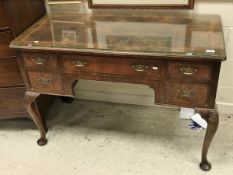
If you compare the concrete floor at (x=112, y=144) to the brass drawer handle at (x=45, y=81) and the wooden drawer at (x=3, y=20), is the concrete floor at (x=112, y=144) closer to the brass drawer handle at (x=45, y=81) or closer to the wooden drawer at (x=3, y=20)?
the brass drawer handle at (x=45, y=81)

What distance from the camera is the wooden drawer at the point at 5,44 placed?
1544mm

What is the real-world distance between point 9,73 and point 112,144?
802 millimetres

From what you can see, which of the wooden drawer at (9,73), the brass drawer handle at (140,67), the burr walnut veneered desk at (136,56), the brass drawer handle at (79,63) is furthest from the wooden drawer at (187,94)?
the wooden drawer at (9,73)

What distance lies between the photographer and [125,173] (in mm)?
1644

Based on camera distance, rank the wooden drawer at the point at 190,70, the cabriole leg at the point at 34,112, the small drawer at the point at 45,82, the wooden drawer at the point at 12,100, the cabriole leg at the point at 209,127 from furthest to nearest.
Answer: the wooden drawer at the point at 12,100
the cabriole leg at the point at 34,112
the small drawer at the point at 45,82
the cabriole leg at the point at 209,127
the wooden drawer at the point at 190,70

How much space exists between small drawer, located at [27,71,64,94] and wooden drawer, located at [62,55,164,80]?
0.11m

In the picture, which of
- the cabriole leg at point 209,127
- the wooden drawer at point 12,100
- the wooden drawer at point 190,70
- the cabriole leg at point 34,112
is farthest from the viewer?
the wooden drawer at point 12,100

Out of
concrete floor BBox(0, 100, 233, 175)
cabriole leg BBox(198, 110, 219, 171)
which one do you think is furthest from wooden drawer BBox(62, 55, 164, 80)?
concrete floor BBox(0, 100, 233, 175)

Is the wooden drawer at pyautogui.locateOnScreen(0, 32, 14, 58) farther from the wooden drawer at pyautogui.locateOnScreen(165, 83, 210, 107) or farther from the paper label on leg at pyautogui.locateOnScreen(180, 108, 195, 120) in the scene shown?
the paper label on leg at pyautogui.locateOnScreen(180, 108, 195, 120)

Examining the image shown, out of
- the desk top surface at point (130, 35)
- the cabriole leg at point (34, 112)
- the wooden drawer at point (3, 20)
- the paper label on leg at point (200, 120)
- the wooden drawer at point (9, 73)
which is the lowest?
the paper label on leg at point (200, 120)

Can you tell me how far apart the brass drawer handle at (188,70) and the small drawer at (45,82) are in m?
0.66

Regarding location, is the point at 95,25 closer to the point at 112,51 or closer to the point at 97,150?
the point at 112,51

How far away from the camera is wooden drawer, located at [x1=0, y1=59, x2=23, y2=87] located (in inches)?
64.7

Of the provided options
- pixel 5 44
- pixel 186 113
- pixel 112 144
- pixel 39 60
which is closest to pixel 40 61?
pixel 39 60
